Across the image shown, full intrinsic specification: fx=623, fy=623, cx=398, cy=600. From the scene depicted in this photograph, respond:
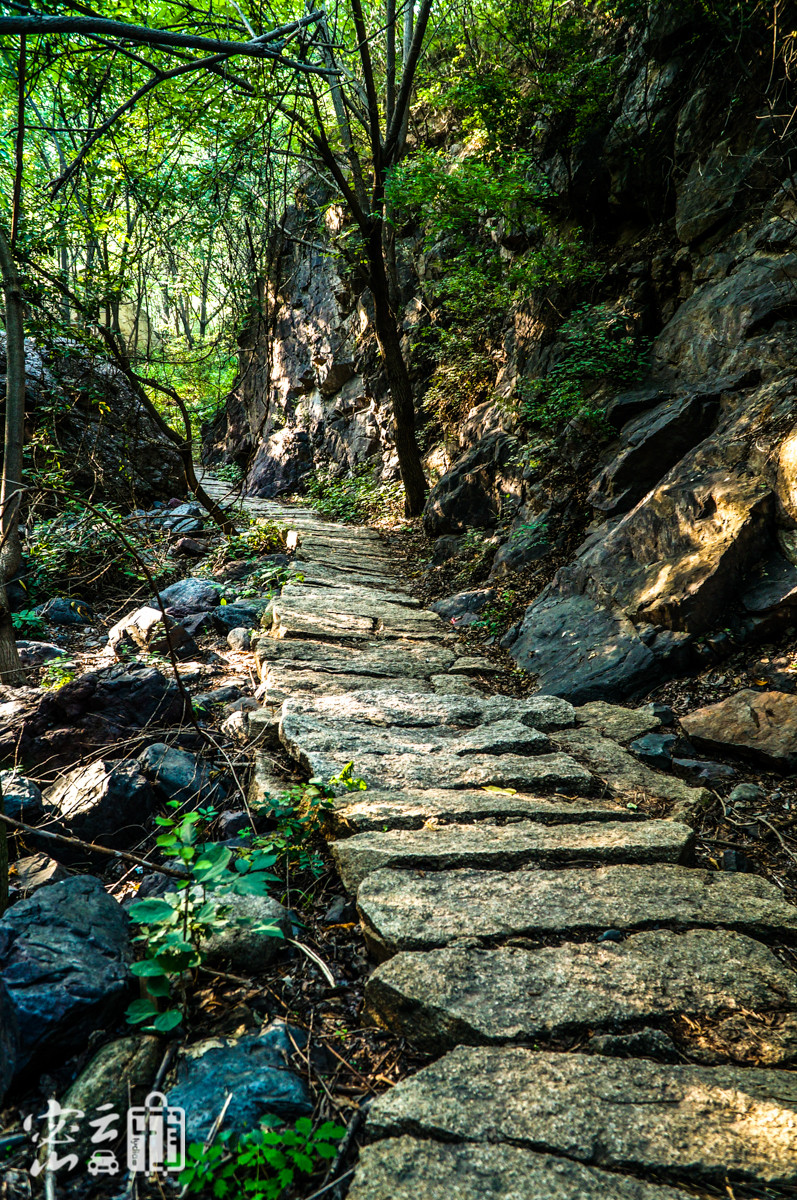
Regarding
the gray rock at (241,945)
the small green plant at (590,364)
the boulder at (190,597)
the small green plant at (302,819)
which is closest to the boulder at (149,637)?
the boulder at (190,597)

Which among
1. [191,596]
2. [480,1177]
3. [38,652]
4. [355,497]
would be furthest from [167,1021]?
[355,497]

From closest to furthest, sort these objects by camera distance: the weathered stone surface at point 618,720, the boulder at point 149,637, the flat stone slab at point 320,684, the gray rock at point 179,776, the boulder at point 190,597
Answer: the gray rock at point 179,776, the weathered stone surface at point 618,720, the flat stone slab at point 320,684, the boulder at point 149,637, the boulder at point 190,597

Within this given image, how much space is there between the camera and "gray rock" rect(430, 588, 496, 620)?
534 cm

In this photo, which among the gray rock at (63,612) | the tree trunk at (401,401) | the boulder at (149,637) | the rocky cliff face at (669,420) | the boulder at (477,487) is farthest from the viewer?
the tree trunk at (401,401)

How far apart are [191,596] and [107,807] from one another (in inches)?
115

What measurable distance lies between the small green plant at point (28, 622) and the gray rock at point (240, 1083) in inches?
189

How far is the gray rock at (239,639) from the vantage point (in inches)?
168

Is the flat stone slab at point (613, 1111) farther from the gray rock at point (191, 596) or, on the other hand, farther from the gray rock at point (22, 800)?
the gray rock at point (191, 596)

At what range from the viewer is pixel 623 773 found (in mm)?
2764

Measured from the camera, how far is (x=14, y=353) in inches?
176

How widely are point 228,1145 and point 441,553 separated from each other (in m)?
5.85

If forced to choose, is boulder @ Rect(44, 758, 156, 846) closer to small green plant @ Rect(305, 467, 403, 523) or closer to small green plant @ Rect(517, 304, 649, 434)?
small green plant @ Rect(517, 304, 649, 434)

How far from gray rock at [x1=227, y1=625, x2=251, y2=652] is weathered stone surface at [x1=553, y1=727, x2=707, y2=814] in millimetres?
2192

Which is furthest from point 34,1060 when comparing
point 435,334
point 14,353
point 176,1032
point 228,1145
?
point 435,334
